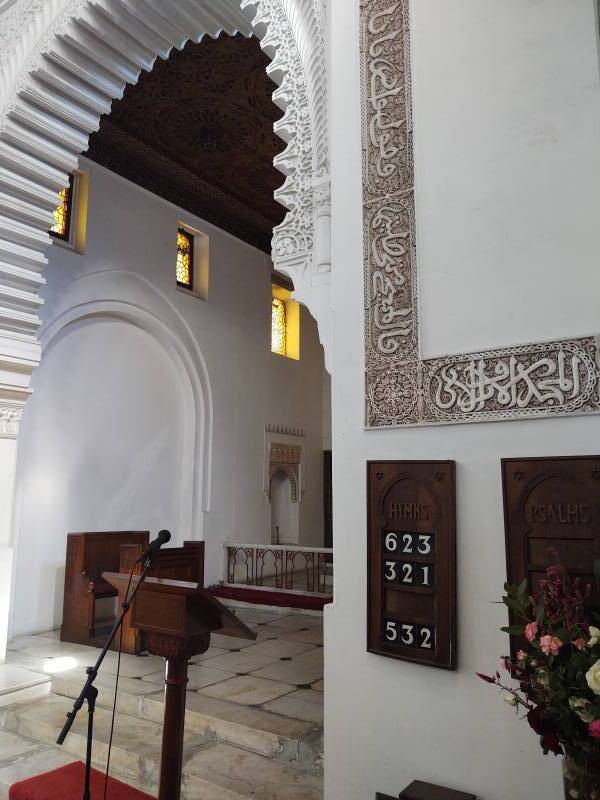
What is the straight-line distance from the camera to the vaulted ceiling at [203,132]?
253 inches

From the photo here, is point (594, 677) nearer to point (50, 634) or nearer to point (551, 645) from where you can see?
point (551, 645)

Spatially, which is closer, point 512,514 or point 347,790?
point 512,514

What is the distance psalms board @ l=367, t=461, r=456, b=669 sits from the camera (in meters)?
2.13

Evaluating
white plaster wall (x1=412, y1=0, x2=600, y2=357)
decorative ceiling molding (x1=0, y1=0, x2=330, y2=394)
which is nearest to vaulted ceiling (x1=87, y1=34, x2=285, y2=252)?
decorative ceiling molding (x1=0, y1=0, x2=330, y2=394)

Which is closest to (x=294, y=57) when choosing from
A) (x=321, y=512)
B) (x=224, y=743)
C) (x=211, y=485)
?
(x=224, y=743)

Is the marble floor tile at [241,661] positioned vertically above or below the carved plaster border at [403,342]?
below

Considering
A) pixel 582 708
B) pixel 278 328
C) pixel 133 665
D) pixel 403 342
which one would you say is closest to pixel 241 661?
pixel 133 665

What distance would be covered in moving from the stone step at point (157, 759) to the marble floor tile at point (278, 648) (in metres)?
1.49

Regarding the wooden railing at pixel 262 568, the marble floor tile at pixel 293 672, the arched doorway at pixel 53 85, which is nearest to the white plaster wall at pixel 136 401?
the wooden railing at pixel 262 568

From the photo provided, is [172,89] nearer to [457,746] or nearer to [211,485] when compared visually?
[211,485]

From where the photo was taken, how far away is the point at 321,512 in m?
11.1

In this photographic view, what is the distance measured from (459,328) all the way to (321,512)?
911 cm

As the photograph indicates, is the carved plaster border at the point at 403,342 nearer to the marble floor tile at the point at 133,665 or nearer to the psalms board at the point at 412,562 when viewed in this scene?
the psalms board at the point at 412,562

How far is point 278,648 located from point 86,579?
189cm
